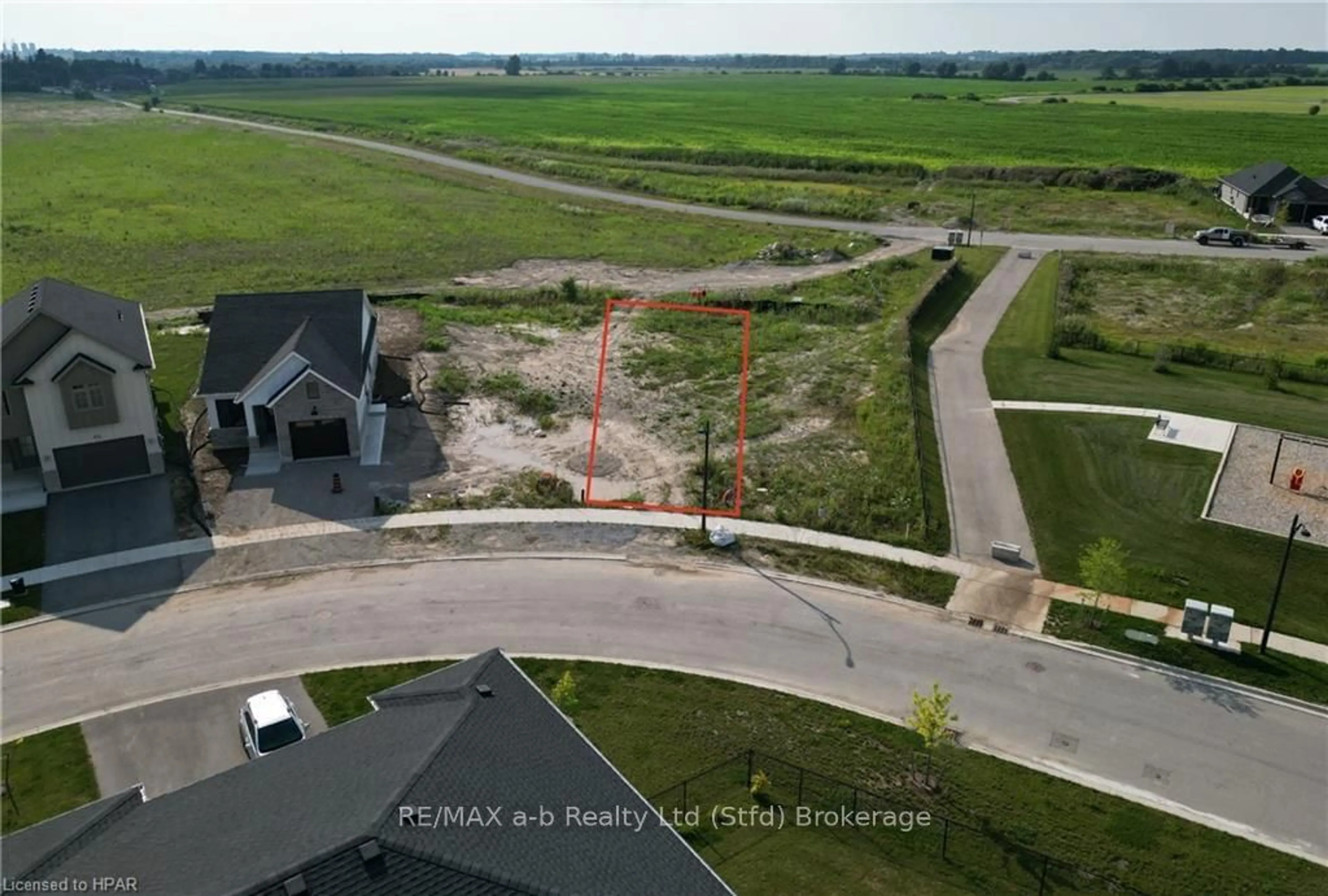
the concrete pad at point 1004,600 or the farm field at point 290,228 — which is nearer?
the concrete pad at point 1004,600

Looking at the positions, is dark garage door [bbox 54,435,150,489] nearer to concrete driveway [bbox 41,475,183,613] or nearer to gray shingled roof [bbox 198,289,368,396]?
concrete driveway [bbox 41,475,183,613]

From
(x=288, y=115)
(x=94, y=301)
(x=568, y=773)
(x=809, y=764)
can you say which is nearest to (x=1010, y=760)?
(x=809, y=764)

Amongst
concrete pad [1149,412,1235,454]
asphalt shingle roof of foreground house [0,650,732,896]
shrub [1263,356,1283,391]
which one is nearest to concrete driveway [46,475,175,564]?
asphalt shingle roof of foreground house [0,650,732,896]

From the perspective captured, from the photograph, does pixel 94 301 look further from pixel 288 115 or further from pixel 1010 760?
pixel 288 115

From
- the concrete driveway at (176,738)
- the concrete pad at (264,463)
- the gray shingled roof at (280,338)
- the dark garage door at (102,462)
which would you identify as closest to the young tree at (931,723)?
the concrete driveway at (176,738)

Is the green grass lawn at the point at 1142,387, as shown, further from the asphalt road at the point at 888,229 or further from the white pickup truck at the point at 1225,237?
the white pickup truck at the point at 1225,237

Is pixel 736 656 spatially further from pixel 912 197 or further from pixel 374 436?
pixel 912 197
